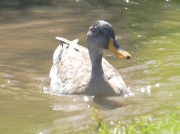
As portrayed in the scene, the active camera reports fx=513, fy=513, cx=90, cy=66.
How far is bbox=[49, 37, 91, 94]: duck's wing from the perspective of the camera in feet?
30.1

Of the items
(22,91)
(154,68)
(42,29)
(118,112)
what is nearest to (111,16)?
(42,29)

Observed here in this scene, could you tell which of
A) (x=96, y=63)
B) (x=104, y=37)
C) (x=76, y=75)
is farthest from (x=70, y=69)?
(x=104, y=37)

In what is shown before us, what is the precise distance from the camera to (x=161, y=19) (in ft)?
47.2

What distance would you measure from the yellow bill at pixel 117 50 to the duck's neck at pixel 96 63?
291 mm

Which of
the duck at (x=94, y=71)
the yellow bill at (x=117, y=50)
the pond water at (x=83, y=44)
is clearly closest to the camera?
the pond water at (x=83, y=44)

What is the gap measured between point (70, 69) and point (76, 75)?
0.37m

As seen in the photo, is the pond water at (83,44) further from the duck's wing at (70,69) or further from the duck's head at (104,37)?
the duck's head at (104,37)

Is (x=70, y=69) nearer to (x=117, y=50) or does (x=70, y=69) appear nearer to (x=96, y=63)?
(x=96, y=63)

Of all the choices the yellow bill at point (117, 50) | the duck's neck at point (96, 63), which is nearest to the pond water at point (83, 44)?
the duck's neck at point (96, 63)

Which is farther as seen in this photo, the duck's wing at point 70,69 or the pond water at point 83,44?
the duck's wing at point 70,69

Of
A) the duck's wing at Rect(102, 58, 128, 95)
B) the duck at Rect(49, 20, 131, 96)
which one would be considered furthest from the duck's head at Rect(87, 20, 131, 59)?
the duck's wing at Rect(102, 58, 128, 95)

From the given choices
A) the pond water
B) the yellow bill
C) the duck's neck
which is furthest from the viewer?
the duck's neck

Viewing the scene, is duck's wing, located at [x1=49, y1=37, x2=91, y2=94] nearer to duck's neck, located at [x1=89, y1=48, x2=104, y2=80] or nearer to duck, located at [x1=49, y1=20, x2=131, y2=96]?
duck, located at [x1=49, y1=20, x2=131, y2=96]

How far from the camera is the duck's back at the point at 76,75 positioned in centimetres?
897
